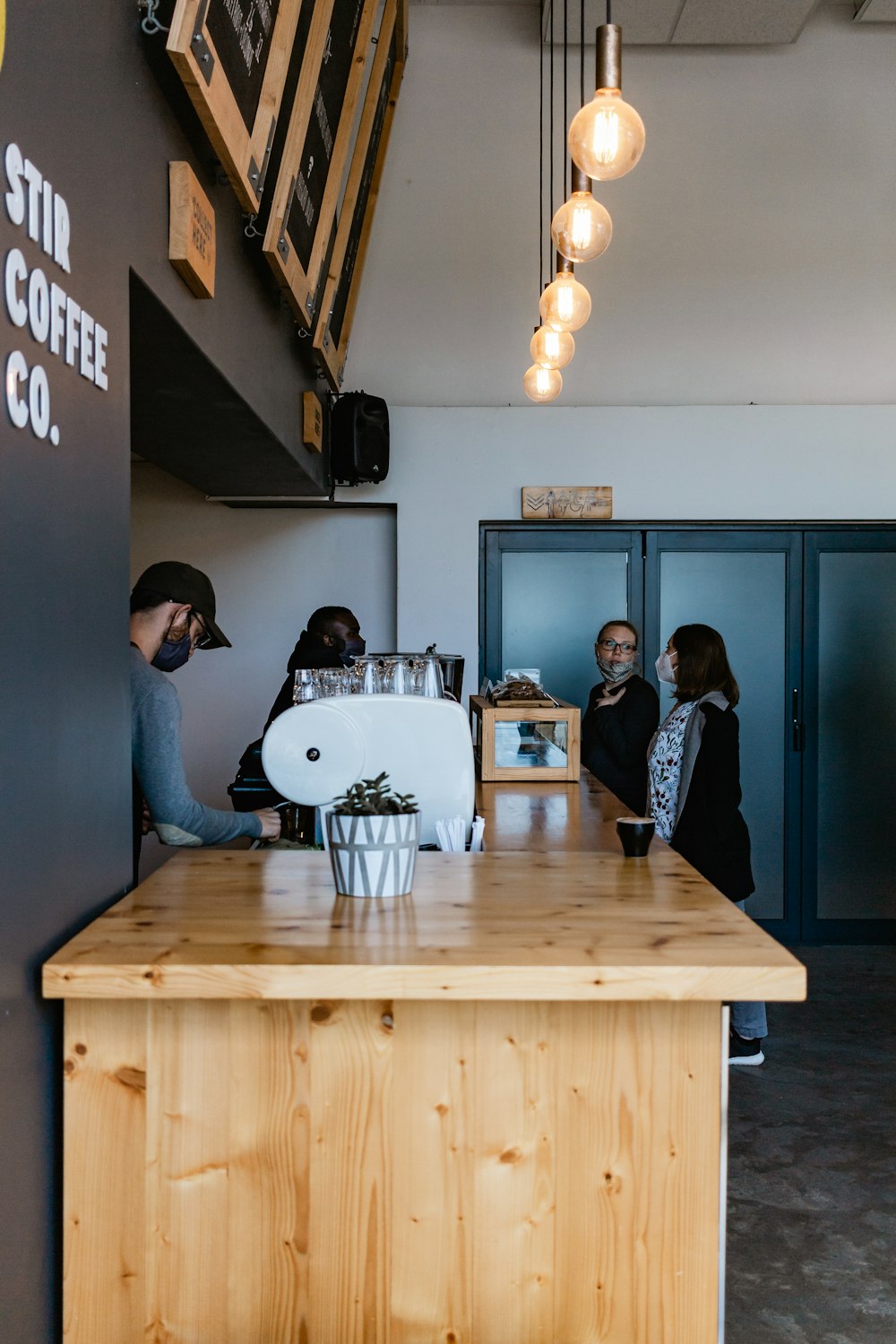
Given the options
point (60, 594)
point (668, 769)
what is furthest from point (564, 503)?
point (60, 594)

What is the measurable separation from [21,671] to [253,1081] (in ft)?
2.04

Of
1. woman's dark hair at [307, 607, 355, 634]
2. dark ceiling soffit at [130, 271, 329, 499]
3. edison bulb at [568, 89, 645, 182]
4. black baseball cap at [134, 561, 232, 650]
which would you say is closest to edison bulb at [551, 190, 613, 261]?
edison bulb at [568, 89, 645, 182]

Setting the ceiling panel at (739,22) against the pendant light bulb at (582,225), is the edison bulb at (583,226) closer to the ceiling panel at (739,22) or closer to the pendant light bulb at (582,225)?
the pendant light bulb at (582,225)

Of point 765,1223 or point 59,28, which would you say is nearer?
point 59,28

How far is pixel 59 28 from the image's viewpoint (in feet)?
4.57

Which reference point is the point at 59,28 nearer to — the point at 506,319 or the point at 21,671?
the point at 21,671

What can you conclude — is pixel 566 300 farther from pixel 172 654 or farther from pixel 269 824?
pixel 269 824

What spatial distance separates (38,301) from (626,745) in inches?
132

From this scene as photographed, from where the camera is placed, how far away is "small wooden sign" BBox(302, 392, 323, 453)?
4164mm

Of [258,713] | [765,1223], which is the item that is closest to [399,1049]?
[765,1223]

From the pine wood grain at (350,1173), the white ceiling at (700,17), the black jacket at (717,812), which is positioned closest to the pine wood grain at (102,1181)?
the pine wood grain at (350,1173)

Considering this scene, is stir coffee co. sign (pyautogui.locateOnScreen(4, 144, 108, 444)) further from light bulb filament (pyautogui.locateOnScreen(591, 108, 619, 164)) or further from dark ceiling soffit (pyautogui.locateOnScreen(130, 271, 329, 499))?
light bulb filament (pyautogui.locateOnScreen(591, 108, 619, 164))

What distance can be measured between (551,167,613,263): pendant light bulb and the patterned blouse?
1609 millimetres

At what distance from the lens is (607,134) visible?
2.13 m
